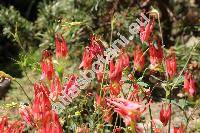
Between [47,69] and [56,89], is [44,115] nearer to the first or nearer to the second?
[56,89]

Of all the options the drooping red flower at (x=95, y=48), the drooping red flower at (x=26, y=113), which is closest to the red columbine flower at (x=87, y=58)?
the drooping red flower at (x=95, y=48)

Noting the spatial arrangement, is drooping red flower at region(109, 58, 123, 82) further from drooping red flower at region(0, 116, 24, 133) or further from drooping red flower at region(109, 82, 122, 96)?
drooping red flower at region(0, 116, 24, 133)

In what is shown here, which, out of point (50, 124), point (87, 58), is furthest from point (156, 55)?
point (50, 124)

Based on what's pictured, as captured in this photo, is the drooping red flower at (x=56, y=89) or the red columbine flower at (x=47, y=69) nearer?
the drooping red flower at (x=56, y=89)

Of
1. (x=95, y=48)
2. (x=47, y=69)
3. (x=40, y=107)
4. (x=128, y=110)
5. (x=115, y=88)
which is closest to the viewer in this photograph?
(x=128, y=110)

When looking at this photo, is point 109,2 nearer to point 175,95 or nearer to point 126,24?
point 126,24

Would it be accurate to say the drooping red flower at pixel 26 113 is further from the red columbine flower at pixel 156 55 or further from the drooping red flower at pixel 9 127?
the red columbine flower at pixel 156 55

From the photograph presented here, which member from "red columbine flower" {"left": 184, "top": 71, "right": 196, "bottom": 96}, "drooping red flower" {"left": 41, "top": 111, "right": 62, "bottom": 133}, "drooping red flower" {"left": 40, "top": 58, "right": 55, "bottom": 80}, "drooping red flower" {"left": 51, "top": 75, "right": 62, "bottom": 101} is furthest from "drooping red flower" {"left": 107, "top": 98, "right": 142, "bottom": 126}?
"red columbine flower" {"left": 184, "top": 71, "right": 196, "bottom": 96}

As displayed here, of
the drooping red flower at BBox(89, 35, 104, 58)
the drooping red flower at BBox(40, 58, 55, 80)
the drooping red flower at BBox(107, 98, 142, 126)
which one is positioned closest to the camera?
the drooping red flower at BBox(107, 98, 142, 126)

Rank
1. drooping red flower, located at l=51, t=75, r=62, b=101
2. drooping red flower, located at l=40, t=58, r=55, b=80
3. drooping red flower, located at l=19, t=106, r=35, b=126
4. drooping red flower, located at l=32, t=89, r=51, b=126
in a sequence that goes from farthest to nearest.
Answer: drooping red flower, located at l=40, t=58, r=55, b=80 → drooping red flower, located at l=51, t=75, r=62, b=101 → drooping red flower, located at l=19, t=106, r=35, b=126 → drooping red flower, located at l=32, t=89, r=51, b=126

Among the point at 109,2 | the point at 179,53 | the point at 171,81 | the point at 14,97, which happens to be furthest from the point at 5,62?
the point at 171,81

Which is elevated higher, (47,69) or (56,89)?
(47,69)
